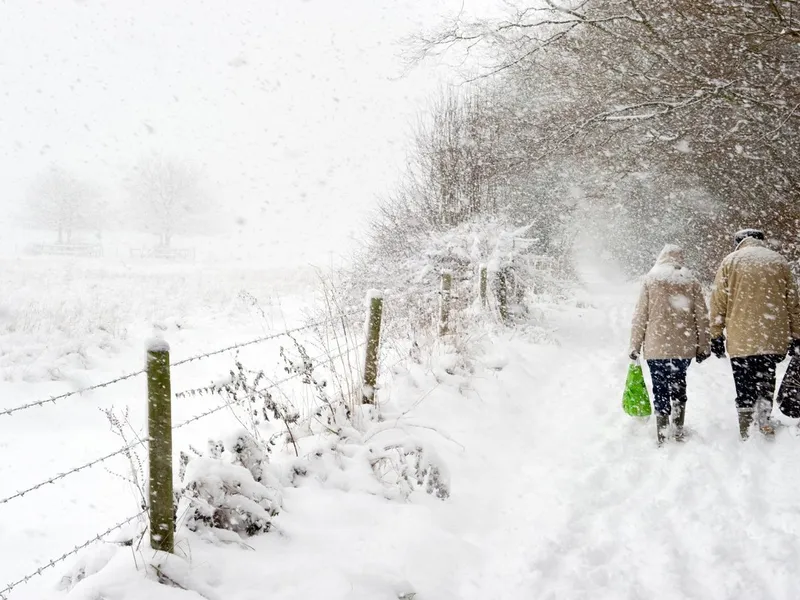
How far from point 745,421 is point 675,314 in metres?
1.19

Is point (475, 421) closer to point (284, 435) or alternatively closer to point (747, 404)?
point (284, 435)

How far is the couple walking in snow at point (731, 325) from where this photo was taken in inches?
189

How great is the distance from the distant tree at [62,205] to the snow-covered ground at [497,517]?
57579 millimetres

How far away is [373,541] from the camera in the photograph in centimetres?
335

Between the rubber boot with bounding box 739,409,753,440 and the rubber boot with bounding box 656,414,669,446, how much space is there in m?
0.64

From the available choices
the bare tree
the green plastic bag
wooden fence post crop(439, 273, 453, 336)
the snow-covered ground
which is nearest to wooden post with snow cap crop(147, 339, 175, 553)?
the snow-covered ground

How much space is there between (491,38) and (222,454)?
834 cm

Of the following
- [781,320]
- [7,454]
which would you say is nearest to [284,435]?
[7,454]

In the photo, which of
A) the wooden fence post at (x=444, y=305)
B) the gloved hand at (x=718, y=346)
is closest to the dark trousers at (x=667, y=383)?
the gloved hand at (x=718, y=346)

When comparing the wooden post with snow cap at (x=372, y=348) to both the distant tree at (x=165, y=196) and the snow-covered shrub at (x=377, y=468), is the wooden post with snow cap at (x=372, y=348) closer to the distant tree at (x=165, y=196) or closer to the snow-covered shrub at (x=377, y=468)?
the snow-covered shrub at (x=377, y=468)

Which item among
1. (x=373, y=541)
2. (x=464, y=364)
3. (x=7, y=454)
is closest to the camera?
(x=373, y=541)

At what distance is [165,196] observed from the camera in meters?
58.4

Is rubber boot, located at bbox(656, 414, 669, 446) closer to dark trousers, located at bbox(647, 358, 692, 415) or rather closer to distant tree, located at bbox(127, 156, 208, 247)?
dark trousers, located at bbox(647, 358, 692, 415)

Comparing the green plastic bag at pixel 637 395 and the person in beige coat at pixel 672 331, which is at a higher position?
the person in beige coat at pixel 672 331
